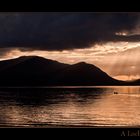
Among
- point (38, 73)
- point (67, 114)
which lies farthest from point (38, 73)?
point (67, 114)

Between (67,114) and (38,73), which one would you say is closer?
(38,73)

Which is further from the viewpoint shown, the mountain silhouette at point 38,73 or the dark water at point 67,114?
the dark water at point 67,114

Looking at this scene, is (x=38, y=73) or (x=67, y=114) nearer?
(x=38, y=73)

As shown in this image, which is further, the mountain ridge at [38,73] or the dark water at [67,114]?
the dark water at [67,114]

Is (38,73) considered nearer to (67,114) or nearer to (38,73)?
(38,73)

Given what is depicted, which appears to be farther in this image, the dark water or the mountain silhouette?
the dark water

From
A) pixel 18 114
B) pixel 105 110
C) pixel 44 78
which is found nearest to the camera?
pixel 44 78
